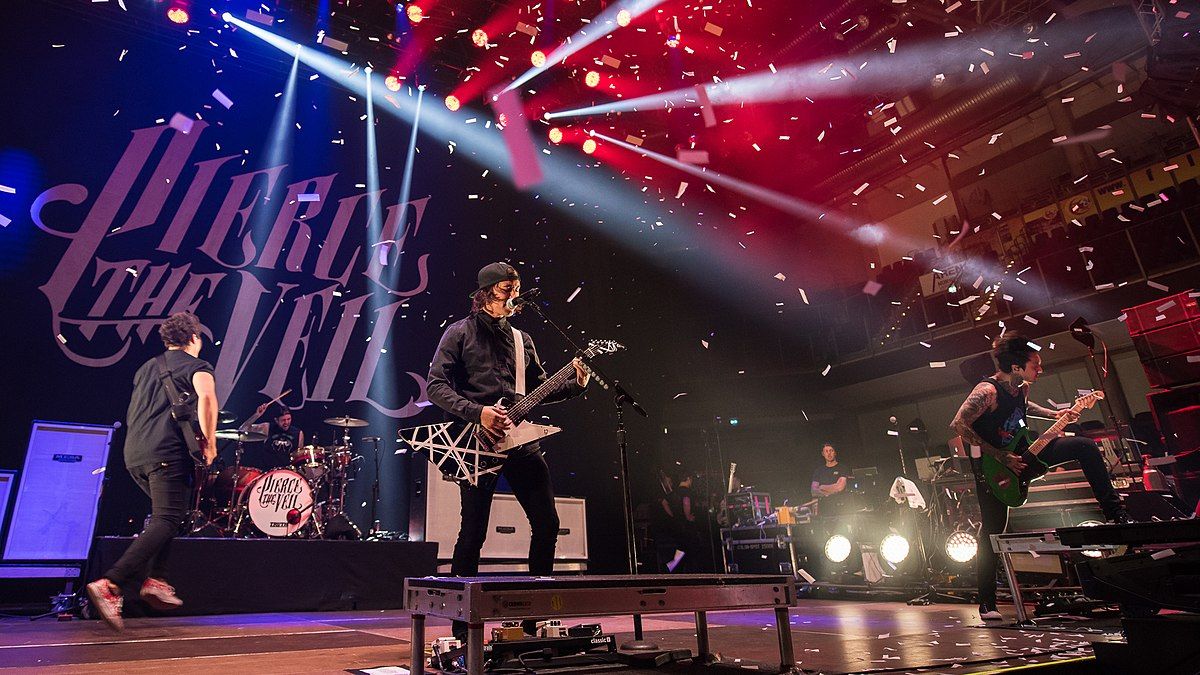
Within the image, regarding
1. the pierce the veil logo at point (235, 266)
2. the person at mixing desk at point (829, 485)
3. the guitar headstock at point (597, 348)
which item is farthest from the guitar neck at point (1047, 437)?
the pierce the veil logo at point (235, 266)

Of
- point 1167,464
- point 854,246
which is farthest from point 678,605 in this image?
point 854,246

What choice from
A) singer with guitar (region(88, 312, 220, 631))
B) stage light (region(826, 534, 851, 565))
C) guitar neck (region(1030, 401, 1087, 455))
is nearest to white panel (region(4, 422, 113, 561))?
singer with guitar (region(88, 312, 220, 631))

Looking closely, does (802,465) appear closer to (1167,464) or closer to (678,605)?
(1167,464)

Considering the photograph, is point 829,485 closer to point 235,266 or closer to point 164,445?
point 164,445

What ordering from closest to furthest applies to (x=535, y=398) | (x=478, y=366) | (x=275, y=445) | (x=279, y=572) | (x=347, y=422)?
(x=535, y=398), (x=478, y=366), (x=279, y=572), (x=275, y=445), (x=347, y=422)

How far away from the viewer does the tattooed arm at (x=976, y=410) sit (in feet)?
13.1

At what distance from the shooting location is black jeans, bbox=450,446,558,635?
115 inches

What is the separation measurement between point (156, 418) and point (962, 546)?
645cm

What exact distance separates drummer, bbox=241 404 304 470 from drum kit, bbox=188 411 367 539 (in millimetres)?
185

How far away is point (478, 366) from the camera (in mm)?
3162

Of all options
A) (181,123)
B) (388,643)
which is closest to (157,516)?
(388,643)

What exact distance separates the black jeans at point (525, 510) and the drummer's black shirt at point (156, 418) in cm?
196

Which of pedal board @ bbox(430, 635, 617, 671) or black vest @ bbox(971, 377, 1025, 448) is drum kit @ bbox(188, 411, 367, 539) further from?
black vest @ bbox(971, 377, 1025, 448)

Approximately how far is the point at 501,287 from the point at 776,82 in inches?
291
